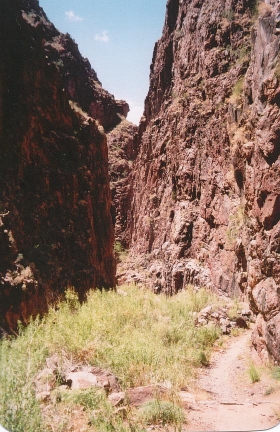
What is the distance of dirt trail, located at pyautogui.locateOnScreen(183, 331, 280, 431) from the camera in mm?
4148

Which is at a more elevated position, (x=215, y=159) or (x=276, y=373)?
(x=215, y=159)

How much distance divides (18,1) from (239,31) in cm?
1421

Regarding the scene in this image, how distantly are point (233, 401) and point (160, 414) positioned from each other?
4.65ft

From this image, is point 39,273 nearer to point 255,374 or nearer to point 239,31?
point 255,374

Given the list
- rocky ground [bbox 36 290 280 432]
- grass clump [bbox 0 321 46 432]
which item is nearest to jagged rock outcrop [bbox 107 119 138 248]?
rocky ground [bbox 36 290 280 432]

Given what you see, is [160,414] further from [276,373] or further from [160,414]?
[276,373]

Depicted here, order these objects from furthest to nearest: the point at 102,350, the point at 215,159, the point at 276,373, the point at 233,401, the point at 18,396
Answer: the point at 215,159
the point at 102,350
the point at 276,373
the point at 233,401
the point at 18,396

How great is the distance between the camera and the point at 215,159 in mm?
17906

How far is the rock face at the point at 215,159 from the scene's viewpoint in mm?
6145

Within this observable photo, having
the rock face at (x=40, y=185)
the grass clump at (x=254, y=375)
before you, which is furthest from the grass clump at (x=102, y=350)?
the grass clump at (x=254, y=375)

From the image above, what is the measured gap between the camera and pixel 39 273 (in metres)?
7.39

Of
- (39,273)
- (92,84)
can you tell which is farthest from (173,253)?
(92,84)

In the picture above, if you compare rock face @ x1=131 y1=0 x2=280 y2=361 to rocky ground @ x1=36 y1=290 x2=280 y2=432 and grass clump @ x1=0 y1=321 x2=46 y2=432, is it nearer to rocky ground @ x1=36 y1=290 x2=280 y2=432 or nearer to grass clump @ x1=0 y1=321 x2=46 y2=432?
rocky ground @ x1=36 y1=290 x2=280 y2=432

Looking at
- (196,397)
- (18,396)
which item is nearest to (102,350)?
(196,397)
